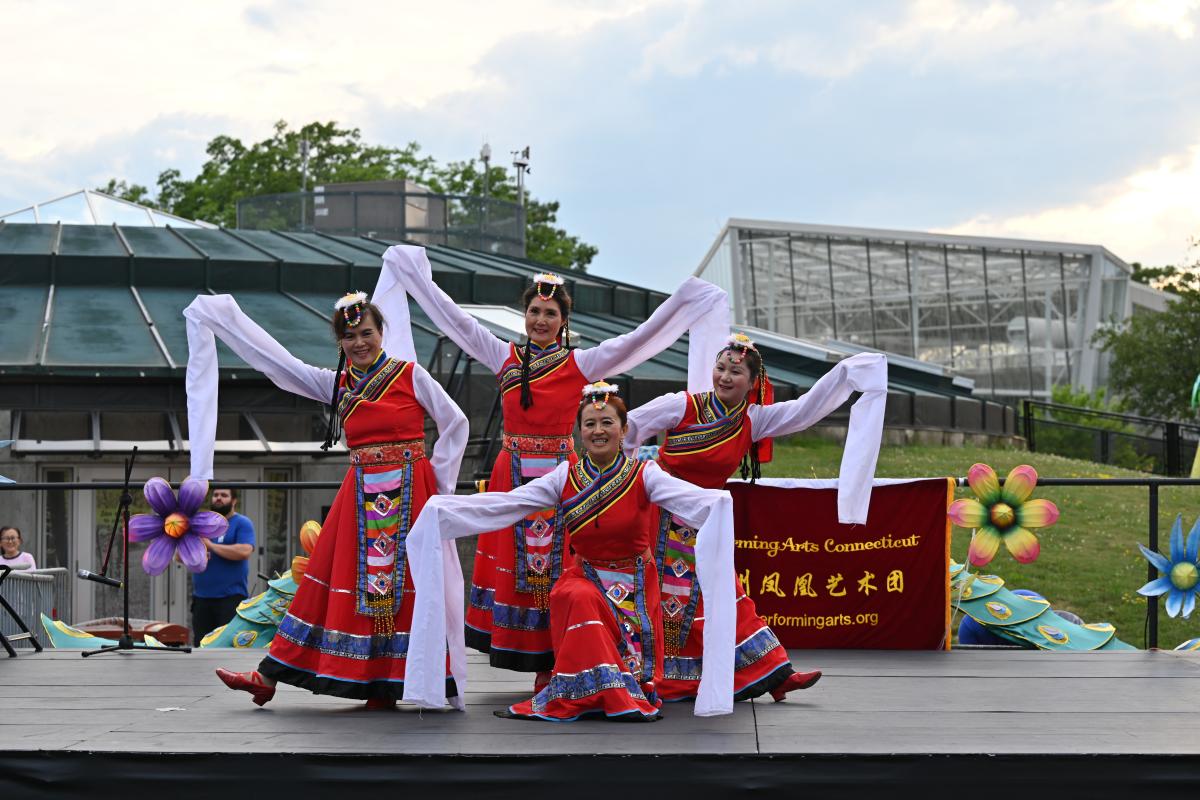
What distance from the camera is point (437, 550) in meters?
5.57

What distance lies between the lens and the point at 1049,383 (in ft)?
127

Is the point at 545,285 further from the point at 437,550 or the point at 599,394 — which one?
the point at 437,550

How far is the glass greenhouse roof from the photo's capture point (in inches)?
908

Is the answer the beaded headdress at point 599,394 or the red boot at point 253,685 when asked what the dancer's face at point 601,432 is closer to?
the beaded headdress at point 599,394

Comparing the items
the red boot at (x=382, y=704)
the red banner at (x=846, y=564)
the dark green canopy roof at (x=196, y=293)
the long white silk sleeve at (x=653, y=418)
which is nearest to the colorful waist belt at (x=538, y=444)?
the long white silk sleeve at (x=653, y=418)

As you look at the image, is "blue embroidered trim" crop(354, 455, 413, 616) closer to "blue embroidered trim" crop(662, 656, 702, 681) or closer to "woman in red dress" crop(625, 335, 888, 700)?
"woman in red dress" crop(625, 335, 888, 700)

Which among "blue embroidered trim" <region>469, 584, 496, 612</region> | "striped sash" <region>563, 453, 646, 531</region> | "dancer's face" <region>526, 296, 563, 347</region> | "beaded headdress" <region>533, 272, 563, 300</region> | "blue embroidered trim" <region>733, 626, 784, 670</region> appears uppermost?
"beaded headdress" <region>533, 272, 563, 300</region>

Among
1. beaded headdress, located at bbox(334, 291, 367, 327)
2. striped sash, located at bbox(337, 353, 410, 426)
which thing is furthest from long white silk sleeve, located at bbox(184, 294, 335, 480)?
beaded headdress, located at bbox(334, 291, 367, 327)

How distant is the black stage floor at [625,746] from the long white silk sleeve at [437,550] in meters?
0.15

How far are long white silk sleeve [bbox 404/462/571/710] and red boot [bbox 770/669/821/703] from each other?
118cm

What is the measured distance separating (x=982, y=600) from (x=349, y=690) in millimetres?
4189

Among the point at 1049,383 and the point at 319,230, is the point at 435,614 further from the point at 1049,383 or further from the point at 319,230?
the point at 1049,383

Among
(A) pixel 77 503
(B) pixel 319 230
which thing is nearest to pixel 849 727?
(A) pixel 77 503

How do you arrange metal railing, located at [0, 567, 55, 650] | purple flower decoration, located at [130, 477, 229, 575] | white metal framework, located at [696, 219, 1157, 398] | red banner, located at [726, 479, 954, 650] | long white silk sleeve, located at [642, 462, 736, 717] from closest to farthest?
long white silk sleeve, located at [642, 462, 736, 717]
purple flower decoration, located at [130, 477, 229, 575]
red banner, located at [726, 479, 954, 650]
metal railing, located at [0, 567, 55, 650]
white metal framework, located at [696, 219, 1157, 398]
